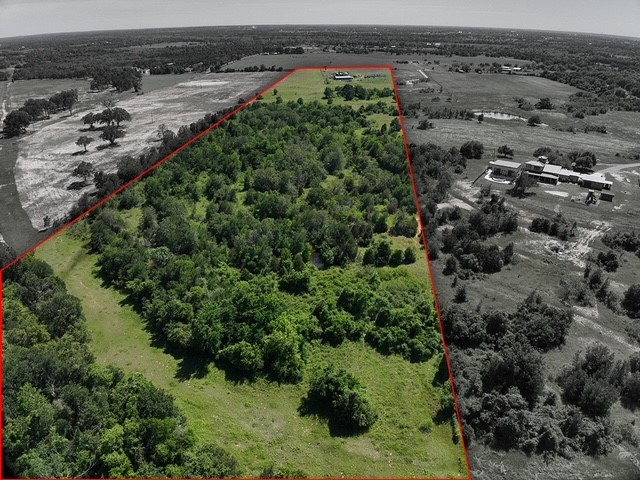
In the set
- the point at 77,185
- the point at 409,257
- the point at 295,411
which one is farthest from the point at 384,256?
the point at 77,185

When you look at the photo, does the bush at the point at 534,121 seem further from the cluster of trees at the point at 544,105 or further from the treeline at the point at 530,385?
the treeline at the point at 530,385

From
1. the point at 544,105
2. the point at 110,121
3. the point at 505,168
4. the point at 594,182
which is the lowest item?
the point at 594,182

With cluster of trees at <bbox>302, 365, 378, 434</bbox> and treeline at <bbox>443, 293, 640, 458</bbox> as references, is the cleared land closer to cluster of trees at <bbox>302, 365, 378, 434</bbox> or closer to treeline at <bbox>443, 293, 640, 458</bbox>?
treeline at <bbox>443, 293, 640, 458</bbox>

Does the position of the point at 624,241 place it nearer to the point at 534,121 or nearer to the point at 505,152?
the point at 505,152

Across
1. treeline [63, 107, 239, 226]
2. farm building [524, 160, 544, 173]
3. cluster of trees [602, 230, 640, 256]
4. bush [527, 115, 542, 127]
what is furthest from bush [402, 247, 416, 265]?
bush [527, 115, 542, 127]

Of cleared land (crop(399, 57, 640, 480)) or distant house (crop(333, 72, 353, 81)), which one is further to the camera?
distant house (crop(333, 72, 353, 81))

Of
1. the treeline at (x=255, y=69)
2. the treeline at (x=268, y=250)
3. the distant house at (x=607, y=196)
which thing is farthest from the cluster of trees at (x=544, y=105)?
the treeline at (x=255, y=69)
